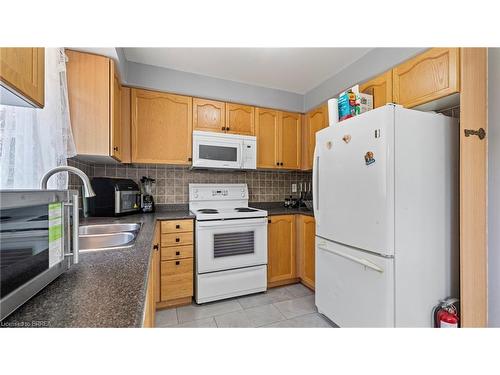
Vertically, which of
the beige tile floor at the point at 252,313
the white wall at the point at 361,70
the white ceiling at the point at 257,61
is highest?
the white ceiling at the point at 257,61

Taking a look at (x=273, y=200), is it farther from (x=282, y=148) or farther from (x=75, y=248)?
(x=75, y=248)

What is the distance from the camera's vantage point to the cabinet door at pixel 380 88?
5.57ft

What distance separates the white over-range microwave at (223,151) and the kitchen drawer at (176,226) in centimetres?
60

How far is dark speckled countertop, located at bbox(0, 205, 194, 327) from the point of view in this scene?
458mm

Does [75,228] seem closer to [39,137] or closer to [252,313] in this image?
[39,137]

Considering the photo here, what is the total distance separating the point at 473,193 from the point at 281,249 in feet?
5.39

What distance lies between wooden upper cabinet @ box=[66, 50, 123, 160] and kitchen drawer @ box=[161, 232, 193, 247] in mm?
832

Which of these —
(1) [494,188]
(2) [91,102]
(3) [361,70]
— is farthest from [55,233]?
(3) [361,70]

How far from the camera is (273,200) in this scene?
2.97 m

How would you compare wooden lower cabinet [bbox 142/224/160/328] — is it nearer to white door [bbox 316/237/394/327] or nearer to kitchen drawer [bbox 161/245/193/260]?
kitchen drawer [bbox 161/245/193/260]

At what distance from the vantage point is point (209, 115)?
2.36 meters

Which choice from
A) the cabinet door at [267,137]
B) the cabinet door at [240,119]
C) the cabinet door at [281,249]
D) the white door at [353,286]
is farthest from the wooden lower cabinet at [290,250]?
the cabinet door at [240,119]

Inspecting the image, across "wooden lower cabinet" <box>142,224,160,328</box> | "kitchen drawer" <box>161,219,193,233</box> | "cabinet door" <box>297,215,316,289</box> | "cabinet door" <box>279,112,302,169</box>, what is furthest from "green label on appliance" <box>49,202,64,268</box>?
"cabinet door" <box>279,112,302,169</box>

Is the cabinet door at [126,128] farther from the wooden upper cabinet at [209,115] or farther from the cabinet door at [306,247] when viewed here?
the cabinet door at [306,247]
